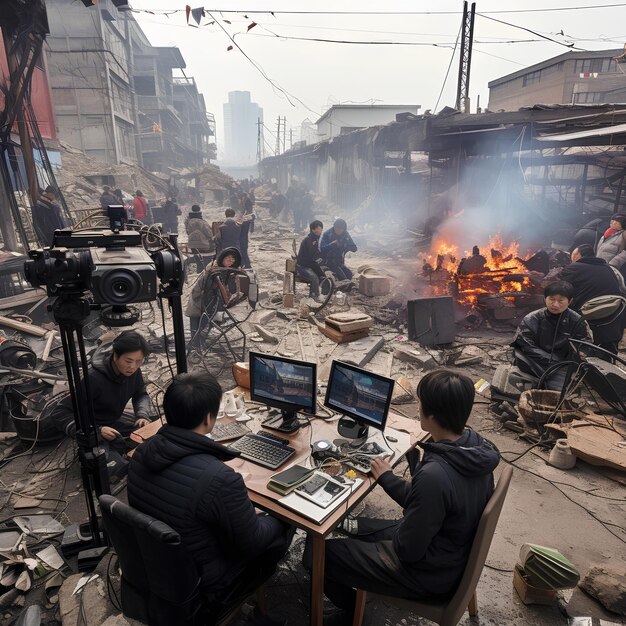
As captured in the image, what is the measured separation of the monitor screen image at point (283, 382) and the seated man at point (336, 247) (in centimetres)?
744

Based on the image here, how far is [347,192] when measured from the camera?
27.7m

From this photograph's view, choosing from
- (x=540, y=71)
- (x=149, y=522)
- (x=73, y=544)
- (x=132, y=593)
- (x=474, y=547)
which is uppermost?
(x=540, y=71)

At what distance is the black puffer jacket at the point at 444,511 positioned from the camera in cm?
239

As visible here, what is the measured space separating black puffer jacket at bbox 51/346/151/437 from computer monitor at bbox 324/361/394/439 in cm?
217

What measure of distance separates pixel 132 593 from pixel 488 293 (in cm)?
838

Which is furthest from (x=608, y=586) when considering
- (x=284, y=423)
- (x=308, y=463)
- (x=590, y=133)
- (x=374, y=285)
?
(x=590, y=133)

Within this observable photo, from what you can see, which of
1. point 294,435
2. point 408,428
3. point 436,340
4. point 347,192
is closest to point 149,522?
point 294,435

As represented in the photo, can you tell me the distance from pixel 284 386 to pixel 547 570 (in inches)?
94.9

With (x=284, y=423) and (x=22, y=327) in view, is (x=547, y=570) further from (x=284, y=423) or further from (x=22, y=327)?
(x=22, y=327)

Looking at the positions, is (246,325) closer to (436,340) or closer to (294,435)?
(436,340)

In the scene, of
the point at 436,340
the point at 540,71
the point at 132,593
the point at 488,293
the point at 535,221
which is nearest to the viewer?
the point at 132,593

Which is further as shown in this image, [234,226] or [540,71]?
[540,71]

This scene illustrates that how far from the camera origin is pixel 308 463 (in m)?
3.37

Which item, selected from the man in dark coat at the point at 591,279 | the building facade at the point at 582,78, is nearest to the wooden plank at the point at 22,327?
the man in dark coat at the point at 591,279
